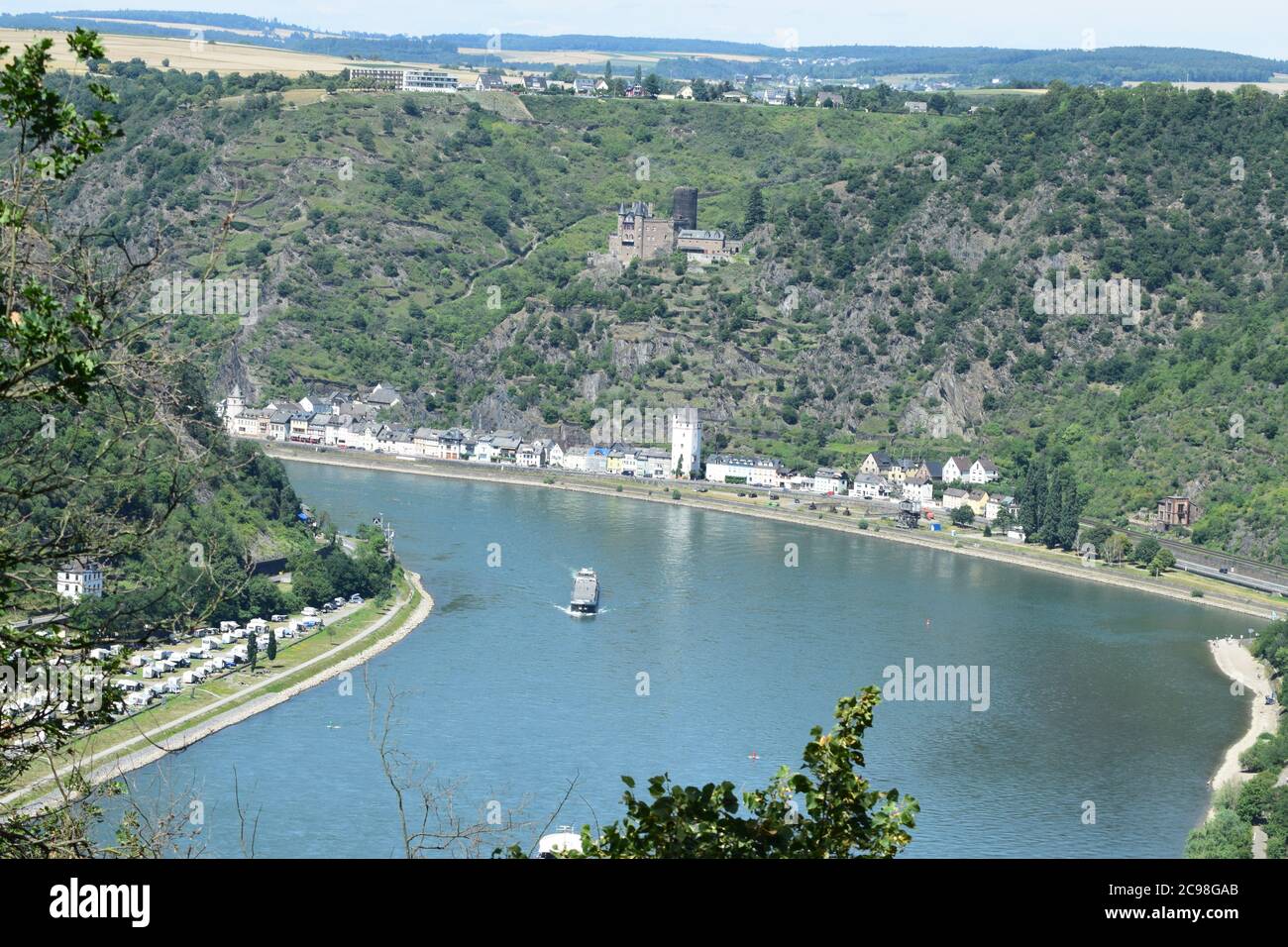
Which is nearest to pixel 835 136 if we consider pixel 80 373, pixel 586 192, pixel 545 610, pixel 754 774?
pixel 586 192

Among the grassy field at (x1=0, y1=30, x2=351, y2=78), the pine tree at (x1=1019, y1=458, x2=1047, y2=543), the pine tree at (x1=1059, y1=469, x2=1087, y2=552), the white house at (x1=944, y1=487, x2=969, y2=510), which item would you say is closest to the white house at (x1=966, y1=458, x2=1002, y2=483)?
the white house at (x1=944, y1=487, x2=969, y2=510)

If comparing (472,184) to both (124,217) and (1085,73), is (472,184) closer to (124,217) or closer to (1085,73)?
(124,217)

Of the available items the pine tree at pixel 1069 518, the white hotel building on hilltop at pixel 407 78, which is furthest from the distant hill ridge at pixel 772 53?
the pine tree at pixel 1069 518

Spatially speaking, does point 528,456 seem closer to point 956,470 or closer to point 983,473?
point 956,470

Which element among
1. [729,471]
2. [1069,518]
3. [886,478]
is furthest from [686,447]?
[1069,518]

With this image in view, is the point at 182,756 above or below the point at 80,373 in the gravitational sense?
below

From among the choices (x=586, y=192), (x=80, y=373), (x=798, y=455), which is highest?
(x=80, y=373)
